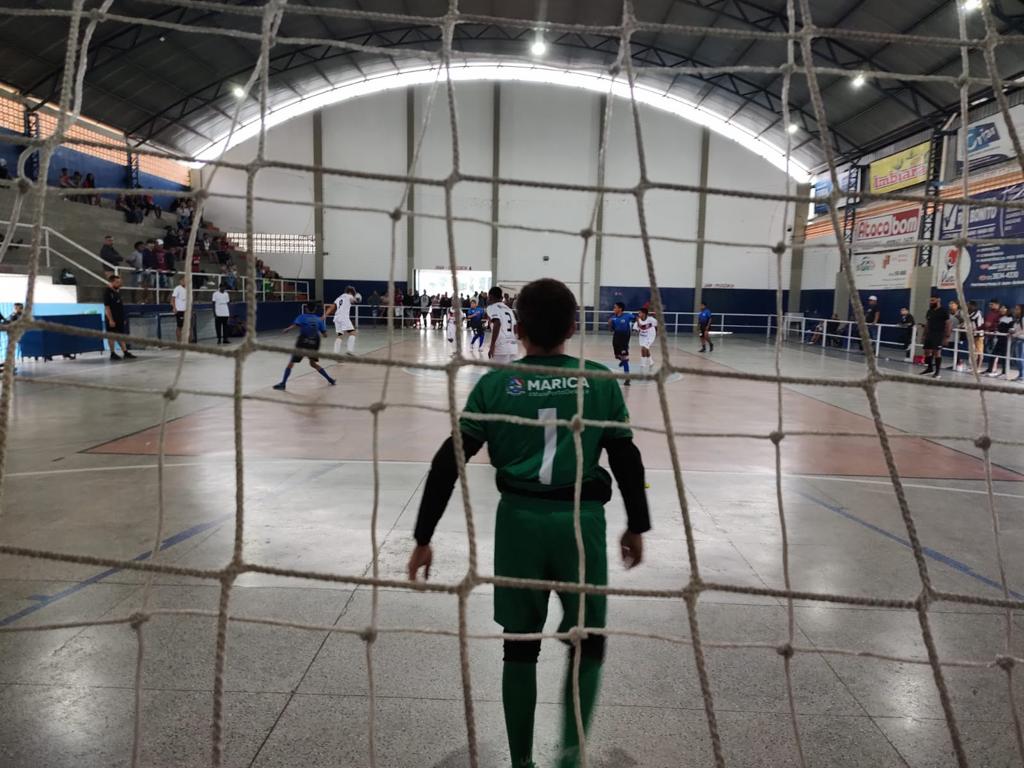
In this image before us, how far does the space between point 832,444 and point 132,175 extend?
79.8 ft

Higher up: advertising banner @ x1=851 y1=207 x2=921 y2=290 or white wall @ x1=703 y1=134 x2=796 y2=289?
white wall @ x1=703 y1=134 x2=796 y2=289

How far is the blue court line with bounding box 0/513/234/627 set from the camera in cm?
303

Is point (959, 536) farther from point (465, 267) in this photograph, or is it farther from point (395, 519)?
point (465, 267)

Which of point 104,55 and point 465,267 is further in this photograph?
point 465,267

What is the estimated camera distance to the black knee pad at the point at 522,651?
6.37 ft

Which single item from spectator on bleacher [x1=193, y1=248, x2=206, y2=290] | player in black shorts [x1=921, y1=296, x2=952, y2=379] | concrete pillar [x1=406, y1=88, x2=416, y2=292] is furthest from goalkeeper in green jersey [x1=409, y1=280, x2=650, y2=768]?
concrete pillar [x1=406, y1=88, x2=416, y2=292]

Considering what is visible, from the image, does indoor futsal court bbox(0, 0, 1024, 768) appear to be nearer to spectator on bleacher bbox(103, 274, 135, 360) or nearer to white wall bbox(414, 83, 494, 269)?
spectator on bleacher bbox(103, 274, 135, 360)

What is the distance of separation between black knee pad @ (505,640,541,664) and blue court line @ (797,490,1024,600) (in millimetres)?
2521

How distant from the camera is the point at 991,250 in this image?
14781 millimetres

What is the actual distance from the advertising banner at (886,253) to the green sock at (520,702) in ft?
59.1

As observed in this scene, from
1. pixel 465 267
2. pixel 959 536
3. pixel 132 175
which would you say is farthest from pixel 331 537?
pixel 132 175

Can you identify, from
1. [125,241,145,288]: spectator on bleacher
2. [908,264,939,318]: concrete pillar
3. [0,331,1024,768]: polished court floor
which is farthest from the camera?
[908,264,939,318]: concrete pillar

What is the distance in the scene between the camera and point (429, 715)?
2.40 meters

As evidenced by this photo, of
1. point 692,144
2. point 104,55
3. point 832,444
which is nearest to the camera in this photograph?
point 832,444
